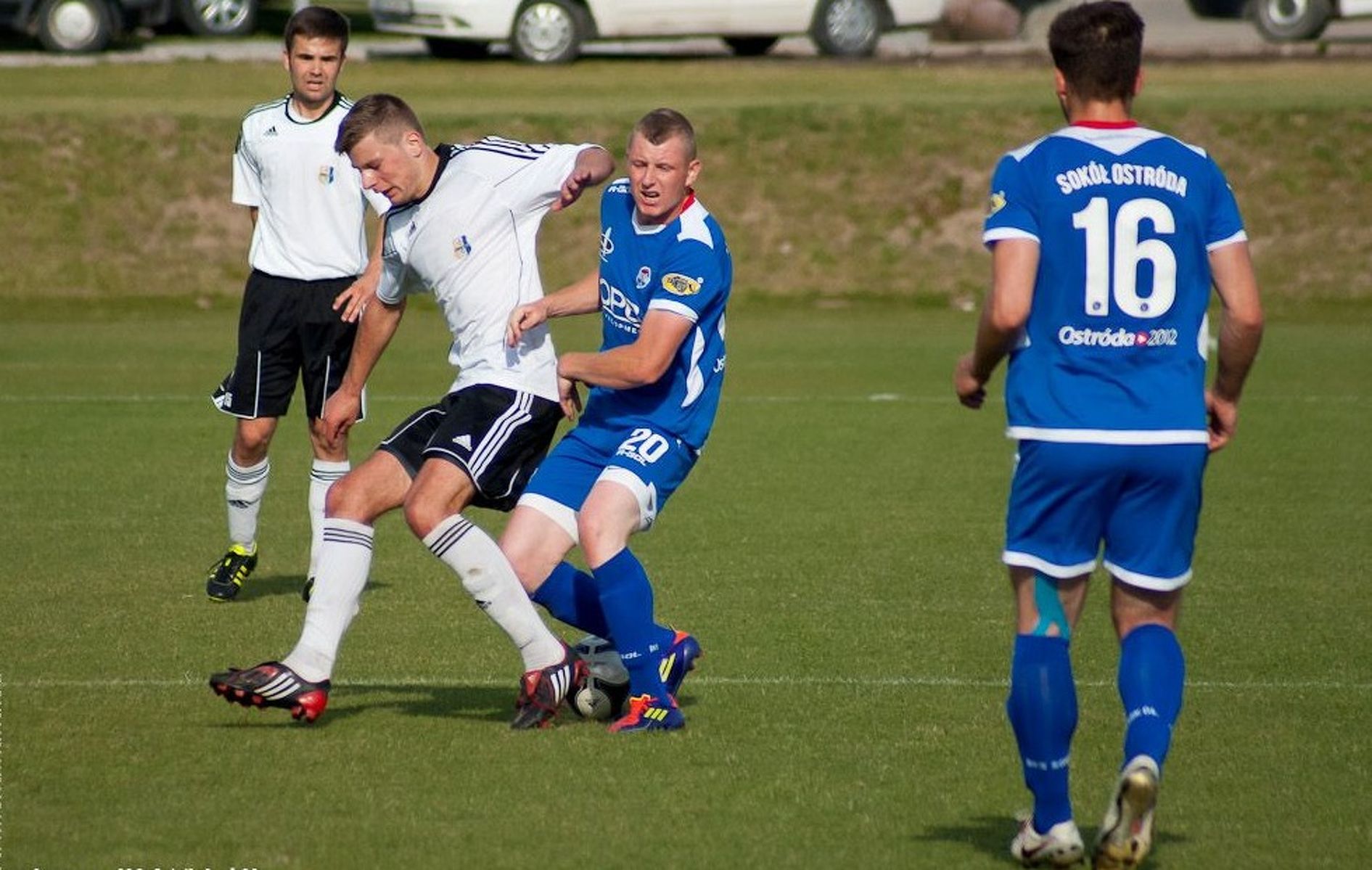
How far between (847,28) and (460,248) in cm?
2240

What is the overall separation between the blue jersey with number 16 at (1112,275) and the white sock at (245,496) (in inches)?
195

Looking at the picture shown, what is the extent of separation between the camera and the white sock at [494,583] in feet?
21.2

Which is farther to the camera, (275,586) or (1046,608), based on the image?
(275,586)

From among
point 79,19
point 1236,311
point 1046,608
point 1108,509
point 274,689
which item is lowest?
point 79,19

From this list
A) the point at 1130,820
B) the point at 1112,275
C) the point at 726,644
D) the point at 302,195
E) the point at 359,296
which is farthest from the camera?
the point at 302,195

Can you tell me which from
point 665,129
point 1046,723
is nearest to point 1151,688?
point 1046,723

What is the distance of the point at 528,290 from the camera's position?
6.89m

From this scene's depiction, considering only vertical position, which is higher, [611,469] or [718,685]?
[611,469]

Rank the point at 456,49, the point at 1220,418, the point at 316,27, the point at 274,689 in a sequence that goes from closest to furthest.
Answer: the point at 1220,418 < the point at 274,689 < the point at 316,27 < the point at 456,49

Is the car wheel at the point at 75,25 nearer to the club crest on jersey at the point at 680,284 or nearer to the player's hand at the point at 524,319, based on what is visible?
the player's hand at the point at 524,319

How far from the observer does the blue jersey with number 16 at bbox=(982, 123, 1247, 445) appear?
486 centimetres

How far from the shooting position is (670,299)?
6.40m

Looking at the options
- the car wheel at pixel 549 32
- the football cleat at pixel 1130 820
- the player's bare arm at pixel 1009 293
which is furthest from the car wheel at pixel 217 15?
the football cleat at pixel 1130 820

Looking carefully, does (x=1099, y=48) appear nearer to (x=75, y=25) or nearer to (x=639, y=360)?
(x=639, y=360)
